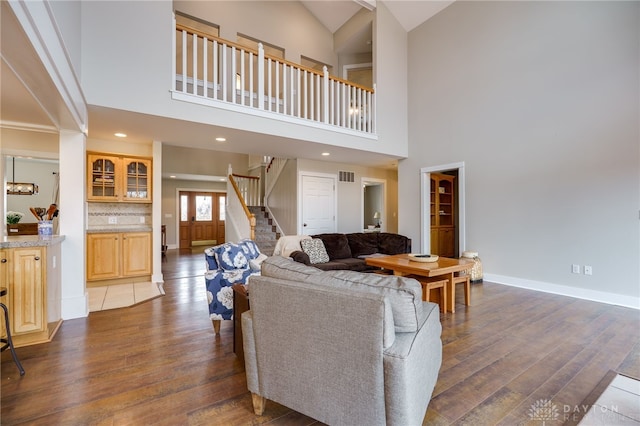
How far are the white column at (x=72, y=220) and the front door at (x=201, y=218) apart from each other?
7080 mm

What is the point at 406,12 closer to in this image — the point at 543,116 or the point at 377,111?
the point at 377,111

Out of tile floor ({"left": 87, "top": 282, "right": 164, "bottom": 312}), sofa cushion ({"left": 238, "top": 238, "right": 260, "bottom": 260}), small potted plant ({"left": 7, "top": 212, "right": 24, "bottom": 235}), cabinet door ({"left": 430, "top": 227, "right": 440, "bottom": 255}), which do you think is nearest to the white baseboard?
cabinet door ({"left": 430, "top": 227, "right": 440, "bottom": 255})

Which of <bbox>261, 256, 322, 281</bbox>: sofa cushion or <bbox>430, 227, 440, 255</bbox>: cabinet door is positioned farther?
<bbox>430, 227, 440, 255</bbox>: cabinet door

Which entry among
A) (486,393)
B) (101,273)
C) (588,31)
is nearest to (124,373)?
(486,393)

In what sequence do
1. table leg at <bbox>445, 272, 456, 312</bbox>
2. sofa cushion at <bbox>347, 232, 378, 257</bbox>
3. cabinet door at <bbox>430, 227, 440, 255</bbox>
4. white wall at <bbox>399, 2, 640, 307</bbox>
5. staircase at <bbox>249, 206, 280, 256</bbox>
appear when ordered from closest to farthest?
table leg at <bbox>445, 272, 456, 312</bbox>, white wall at <bbox>399, 2, 640, 307</bbox>, sofa cushion at <bbox>347, 232, 378, 257</bbox>, staircase at <bbox>249, 206, 280, 256</bbox>, cabinet door at <bbox>430, 227, 440, 255</bbox>

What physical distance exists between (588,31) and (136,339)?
670 cm

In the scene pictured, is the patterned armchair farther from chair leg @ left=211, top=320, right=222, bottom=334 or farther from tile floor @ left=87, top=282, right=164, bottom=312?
tile floor @ left=87, top=282, right=164, bottom=312

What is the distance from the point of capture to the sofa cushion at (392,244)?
584cm

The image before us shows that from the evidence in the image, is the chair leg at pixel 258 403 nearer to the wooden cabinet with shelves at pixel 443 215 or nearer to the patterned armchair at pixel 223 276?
the patterned armchair at pixel 223 276

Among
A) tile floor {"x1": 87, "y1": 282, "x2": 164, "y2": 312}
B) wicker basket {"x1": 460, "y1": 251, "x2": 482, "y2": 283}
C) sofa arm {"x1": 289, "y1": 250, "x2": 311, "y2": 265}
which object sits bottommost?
tile floor {"x1": 87, "y1": 282, "x2": 164, "y2": 312}

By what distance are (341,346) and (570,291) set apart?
4.53 metres

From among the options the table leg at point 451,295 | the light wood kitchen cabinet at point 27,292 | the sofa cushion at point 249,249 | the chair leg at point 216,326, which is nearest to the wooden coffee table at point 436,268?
the table leg at point 451,295

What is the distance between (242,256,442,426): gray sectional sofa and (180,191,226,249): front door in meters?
9.63

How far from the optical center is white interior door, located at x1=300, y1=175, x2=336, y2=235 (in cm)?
668
